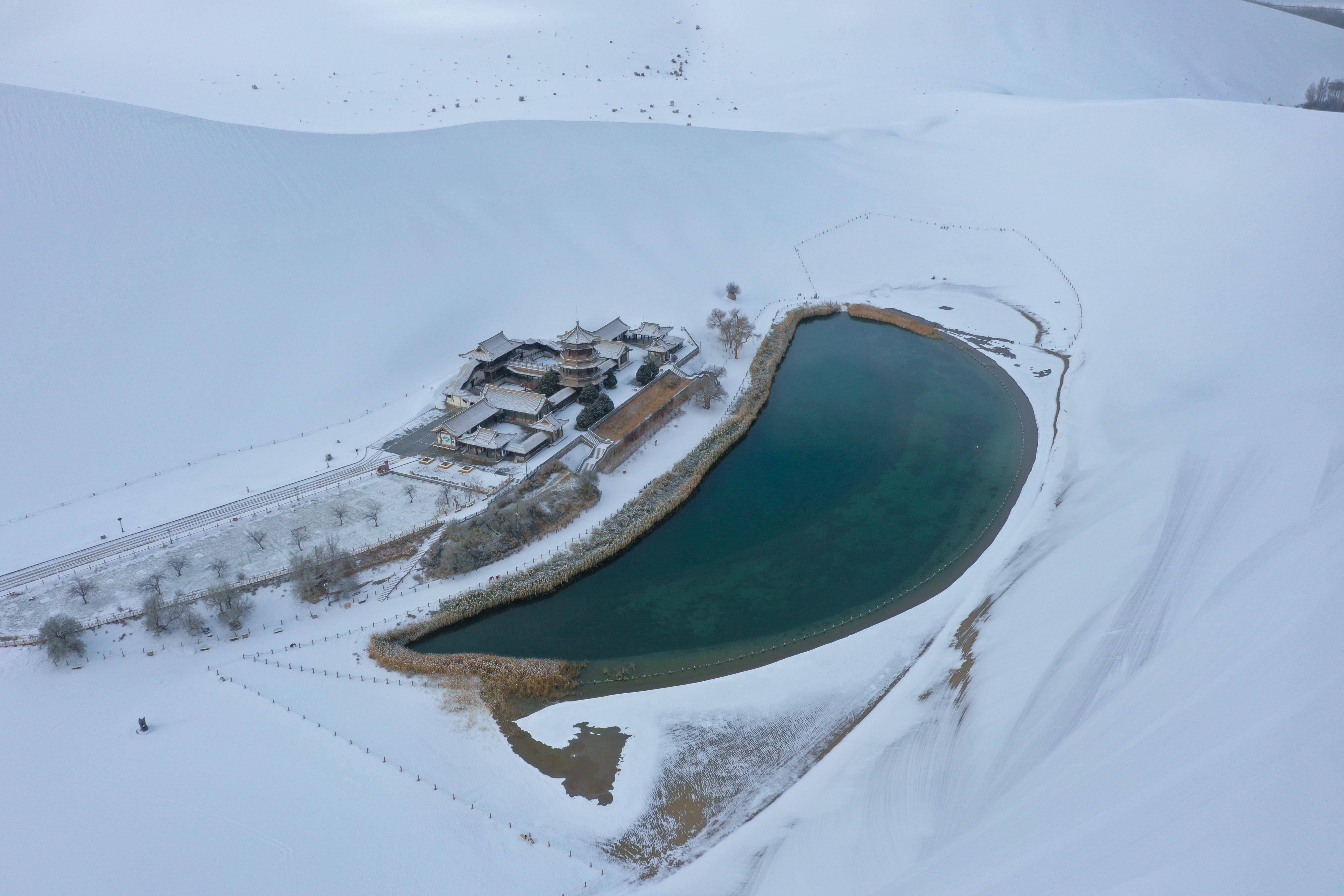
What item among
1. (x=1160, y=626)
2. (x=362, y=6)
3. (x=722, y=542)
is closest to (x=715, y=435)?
(x=722, y=542)

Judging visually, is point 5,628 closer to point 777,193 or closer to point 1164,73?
point 777,193

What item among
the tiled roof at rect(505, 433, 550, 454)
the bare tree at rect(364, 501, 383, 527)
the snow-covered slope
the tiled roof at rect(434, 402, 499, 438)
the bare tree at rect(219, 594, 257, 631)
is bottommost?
the bare tree at rect(219, 594, 257, 631)

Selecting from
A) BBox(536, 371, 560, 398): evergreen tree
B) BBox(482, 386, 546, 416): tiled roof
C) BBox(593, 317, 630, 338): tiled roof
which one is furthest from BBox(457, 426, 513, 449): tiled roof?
BBox(593, 317, 630, 338): tiled roof

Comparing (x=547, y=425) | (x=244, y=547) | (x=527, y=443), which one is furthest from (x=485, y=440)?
(x=244, y=547)

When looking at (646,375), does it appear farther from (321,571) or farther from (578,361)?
(321,571)

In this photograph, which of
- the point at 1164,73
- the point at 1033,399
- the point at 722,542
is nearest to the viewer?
the point at 722,542

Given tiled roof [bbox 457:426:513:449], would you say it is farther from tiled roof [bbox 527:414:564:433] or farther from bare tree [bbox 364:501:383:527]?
bare tree [bbox 364:501:383:527]

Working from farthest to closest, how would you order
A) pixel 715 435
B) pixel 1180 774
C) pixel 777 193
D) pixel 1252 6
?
pixel 1252 6, pixel 777 193, pixel 715 435, pixel 1180 774
